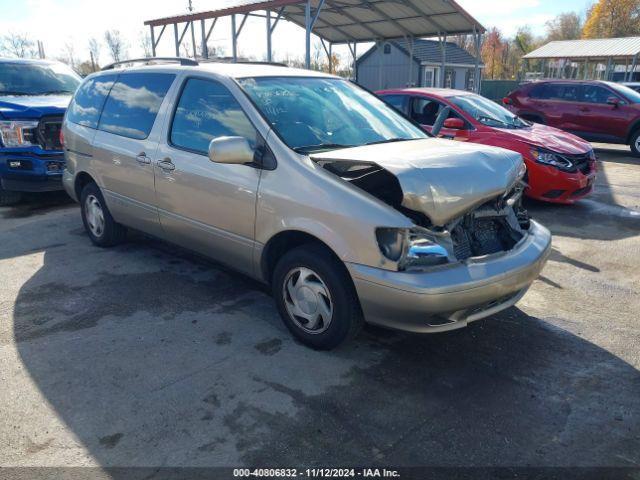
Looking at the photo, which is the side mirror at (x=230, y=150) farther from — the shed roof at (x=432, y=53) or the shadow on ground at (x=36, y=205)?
the shed roof at (x=432, y=53)

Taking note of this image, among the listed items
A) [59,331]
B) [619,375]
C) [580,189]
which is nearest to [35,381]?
[59,331]

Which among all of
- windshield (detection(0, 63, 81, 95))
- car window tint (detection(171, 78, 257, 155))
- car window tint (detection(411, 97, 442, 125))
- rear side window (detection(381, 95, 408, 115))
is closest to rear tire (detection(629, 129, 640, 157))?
car window tint (detection(411, 97, 442, 125))

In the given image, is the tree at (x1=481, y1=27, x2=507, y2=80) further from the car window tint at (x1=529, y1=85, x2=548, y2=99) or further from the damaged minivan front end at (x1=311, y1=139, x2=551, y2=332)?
the damaged minivan front end at (x1=311, y1=139, x2=551, y2=332)

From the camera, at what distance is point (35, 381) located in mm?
3105

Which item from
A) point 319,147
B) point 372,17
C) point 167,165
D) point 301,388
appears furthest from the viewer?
point 372,17

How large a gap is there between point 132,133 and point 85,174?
123 centimetres

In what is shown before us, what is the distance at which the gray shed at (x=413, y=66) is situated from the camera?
1211 inches

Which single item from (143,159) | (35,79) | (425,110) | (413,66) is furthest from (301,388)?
(413,66)

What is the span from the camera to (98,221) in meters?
5.52

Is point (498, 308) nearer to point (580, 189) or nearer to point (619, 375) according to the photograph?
point (619, 375)

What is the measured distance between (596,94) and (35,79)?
489 inches

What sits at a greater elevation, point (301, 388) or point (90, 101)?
point (90, 101)

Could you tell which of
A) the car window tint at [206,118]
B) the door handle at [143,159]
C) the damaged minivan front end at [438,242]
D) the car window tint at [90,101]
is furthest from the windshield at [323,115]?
the car window tint at [90,101]

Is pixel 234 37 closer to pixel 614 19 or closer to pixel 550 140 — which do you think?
pixel 550 140
